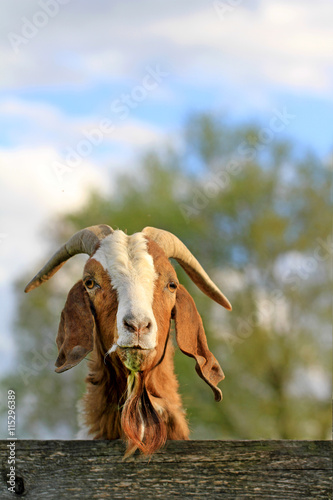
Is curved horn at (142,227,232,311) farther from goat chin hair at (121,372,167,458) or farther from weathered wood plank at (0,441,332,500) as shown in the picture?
weathered wood plank at (0,441,332,500)

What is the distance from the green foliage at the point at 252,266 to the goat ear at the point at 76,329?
16.7 meters

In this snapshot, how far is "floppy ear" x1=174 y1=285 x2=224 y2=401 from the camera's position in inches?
188

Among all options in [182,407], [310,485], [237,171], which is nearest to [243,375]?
[237,171]

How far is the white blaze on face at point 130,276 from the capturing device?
4078mm

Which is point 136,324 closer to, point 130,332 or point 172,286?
point 130,332

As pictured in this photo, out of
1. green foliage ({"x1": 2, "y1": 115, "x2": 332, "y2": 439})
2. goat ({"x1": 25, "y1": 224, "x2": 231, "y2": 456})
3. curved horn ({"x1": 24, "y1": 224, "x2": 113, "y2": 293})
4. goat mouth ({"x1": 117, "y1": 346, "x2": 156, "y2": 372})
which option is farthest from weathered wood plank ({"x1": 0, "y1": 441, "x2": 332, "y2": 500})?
green foliage ({"x1": 2, "y1": 115, "x2": 332, "y2": 439})

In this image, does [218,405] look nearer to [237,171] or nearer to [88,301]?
[237,171]

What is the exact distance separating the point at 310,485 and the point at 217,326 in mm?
18088

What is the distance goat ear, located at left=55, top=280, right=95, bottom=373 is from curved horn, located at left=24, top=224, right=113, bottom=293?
350 millimetres

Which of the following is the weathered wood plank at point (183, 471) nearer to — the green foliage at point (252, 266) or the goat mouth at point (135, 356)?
the goat mouth at point (135, 356)

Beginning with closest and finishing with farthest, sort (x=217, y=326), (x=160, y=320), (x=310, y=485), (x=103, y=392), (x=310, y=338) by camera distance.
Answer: (x=310, y=485) → (x=160, y=320) → (x=103, y=392) → (x=217, y=326) → (x=310, y=338)

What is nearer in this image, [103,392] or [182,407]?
[103,392]

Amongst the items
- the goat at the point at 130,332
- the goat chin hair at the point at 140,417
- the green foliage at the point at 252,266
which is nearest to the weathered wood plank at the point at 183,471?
the goat chin hair at the point at 140,417

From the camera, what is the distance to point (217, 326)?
70.7 ft
